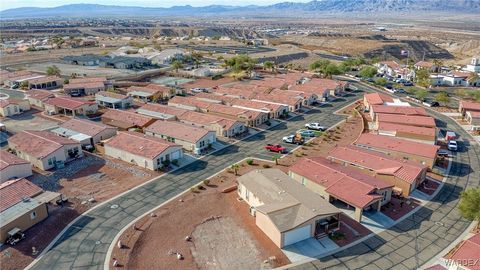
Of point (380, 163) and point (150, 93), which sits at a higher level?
point (150, 93)

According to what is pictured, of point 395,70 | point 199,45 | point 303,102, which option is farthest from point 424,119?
point 199,45

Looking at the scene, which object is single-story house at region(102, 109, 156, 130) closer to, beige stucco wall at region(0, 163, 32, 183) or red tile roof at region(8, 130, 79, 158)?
red tile roof at region(8, 130, 79, 158)

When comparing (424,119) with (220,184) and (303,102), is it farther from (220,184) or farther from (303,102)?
(220,184)

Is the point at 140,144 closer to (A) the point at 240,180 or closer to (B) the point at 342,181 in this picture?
(A) the point at 240,180

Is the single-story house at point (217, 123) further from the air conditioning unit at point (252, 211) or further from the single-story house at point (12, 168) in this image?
the single-story house at point (12, 168)

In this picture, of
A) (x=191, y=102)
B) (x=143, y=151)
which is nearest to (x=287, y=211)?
(x=143, y=151)

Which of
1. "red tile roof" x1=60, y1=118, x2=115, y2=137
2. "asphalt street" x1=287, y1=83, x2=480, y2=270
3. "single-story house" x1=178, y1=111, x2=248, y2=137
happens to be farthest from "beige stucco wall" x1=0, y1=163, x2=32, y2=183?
"asphalt street" x1=287, y1=83, x2=480, y2=270
